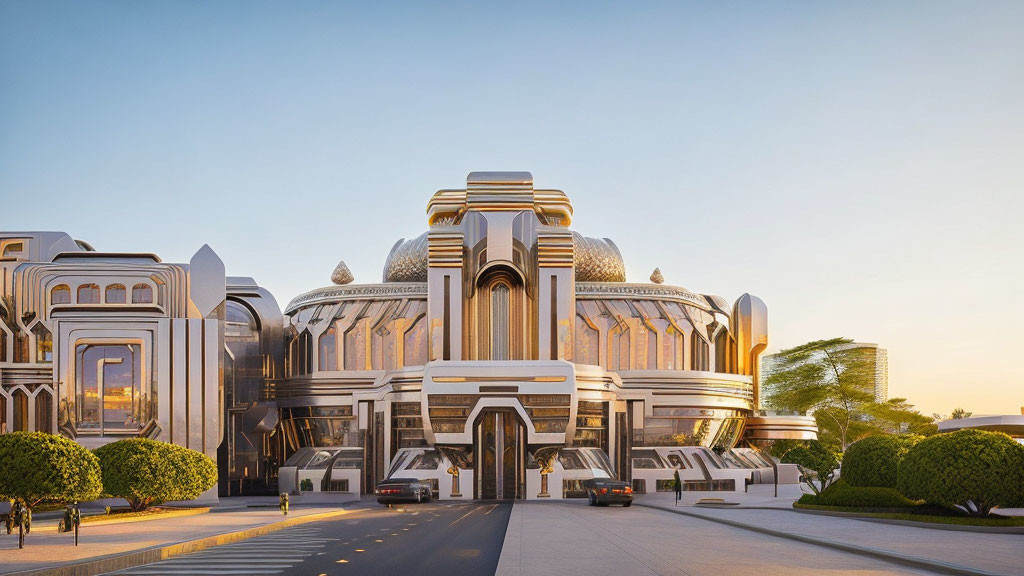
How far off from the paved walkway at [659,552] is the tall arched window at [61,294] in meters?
29.6

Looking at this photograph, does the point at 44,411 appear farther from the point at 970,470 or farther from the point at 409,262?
the point at 970,470

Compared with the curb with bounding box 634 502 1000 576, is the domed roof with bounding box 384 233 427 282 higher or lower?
higher

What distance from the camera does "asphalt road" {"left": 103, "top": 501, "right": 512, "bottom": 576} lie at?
772 inches

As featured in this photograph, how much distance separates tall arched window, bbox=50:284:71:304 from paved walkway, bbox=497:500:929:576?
2956 centimetres

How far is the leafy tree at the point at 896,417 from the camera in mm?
92312

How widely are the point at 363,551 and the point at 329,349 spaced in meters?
45.4

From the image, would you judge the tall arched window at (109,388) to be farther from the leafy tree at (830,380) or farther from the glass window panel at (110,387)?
the leafy tree at (830,380)

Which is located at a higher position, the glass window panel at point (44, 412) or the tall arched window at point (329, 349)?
the tall arched window at point (329, 349)

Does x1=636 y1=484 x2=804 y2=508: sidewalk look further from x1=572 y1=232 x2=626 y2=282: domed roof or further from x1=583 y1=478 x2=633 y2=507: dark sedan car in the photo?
x1=572 y1=232 x2=626 y2=282: domed roof

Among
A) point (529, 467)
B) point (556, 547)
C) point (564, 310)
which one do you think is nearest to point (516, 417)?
point (529, 467)

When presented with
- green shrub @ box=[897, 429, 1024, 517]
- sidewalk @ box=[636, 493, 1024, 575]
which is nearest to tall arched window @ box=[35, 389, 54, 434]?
sidewalk @ box=[636, 493, 1024, 575]

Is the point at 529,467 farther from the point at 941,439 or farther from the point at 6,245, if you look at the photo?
the point at 6,245

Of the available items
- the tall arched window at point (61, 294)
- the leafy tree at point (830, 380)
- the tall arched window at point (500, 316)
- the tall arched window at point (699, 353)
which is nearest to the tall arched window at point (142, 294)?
the tall arched window at point (61, 294)

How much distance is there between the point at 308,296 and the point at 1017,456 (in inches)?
2027
